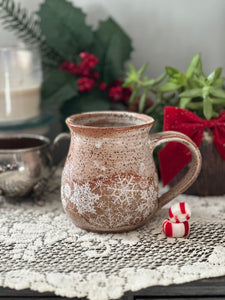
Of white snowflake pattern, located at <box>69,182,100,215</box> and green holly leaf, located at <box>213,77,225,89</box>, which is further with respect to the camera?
green holly leaf, located at <box>213,77,225,89</box>

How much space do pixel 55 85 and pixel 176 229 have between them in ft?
1.47

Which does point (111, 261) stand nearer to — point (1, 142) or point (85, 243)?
point (85, 243)

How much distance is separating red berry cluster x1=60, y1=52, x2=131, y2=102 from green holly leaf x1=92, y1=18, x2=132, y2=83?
0.07 feet

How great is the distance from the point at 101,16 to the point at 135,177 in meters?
0.51

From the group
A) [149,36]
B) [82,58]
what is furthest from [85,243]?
[149,36]

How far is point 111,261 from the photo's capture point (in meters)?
0.54

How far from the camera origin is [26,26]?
0.93m

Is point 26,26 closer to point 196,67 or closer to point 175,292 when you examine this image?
point 196,67

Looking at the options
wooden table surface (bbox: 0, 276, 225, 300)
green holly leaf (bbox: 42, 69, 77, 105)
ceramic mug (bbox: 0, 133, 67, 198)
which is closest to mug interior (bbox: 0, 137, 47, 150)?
ceramic mug (bbox: 0, 133, 67, 198)

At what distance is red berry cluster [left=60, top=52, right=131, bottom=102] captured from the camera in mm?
885

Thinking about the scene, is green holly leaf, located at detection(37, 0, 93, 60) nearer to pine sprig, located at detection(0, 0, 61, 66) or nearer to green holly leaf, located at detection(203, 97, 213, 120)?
pine sprig, located at detection(0, 0, 61, 66)

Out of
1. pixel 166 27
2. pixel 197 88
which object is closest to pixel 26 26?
pixel 166 27

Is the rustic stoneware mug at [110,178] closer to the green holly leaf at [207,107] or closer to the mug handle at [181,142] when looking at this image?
the mug handle at [181,142]

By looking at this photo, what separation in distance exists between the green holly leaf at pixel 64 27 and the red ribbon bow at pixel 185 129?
31 centimetres
